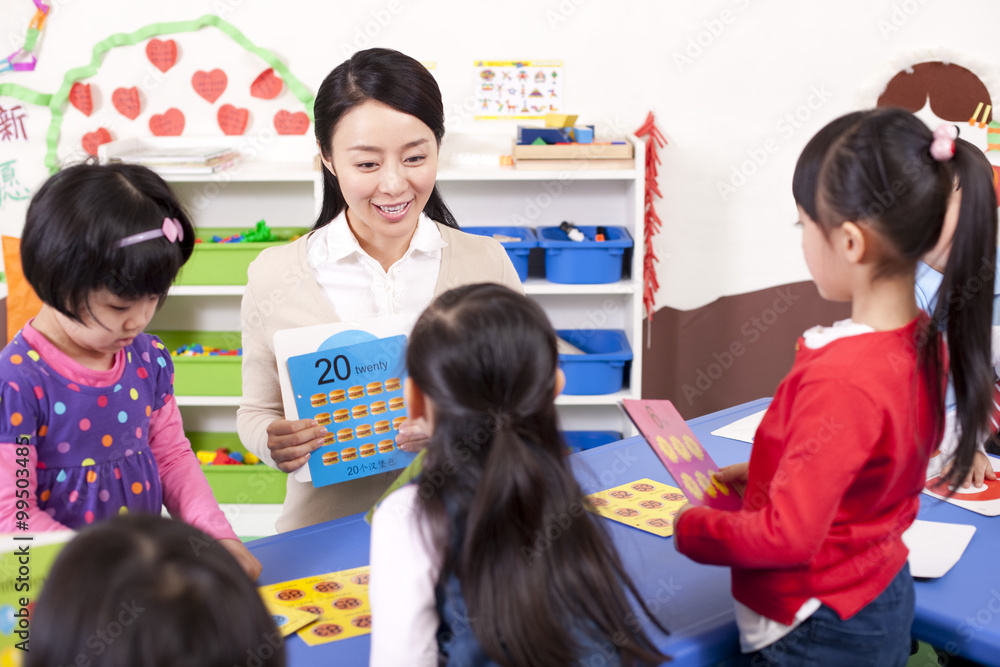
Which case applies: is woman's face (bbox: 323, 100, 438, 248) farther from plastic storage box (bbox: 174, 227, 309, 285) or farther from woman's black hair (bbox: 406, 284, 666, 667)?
plastic storage box (bbox: 174, 227, 309, 285)

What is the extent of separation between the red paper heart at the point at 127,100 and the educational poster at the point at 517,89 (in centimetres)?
120

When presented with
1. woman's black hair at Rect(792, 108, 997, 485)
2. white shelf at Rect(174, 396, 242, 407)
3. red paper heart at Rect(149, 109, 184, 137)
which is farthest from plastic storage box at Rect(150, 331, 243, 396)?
woman's black hair at Rect(792, 108, 997, 485)

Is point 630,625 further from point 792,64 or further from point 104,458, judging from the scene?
point 792,64

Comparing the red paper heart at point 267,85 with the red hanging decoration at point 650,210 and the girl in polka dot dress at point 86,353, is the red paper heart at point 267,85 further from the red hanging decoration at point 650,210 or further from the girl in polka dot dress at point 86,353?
the girl in polka dot dress at point 86,353

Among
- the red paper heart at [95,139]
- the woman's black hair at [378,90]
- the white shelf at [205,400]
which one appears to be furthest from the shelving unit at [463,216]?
the woman's black hair at [378,90]

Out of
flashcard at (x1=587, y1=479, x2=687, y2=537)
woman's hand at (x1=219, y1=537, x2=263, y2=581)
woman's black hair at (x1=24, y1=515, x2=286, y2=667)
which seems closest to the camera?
woman's black hair at (x1=24, y1=515, x2=286, y2=667)

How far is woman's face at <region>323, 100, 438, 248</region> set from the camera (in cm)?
141

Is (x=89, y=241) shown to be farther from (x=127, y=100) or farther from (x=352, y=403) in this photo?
(x=127, y=100)

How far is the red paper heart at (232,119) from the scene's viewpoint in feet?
9.87

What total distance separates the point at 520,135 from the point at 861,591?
7.04 ft

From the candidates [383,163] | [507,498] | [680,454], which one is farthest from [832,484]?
[383,163]

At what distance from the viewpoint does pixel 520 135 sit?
2.87m

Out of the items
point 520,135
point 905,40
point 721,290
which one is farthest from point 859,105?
point 520,135

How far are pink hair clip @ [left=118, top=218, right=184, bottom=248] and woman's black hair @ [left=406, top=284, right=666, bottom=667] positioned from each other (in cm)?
39
